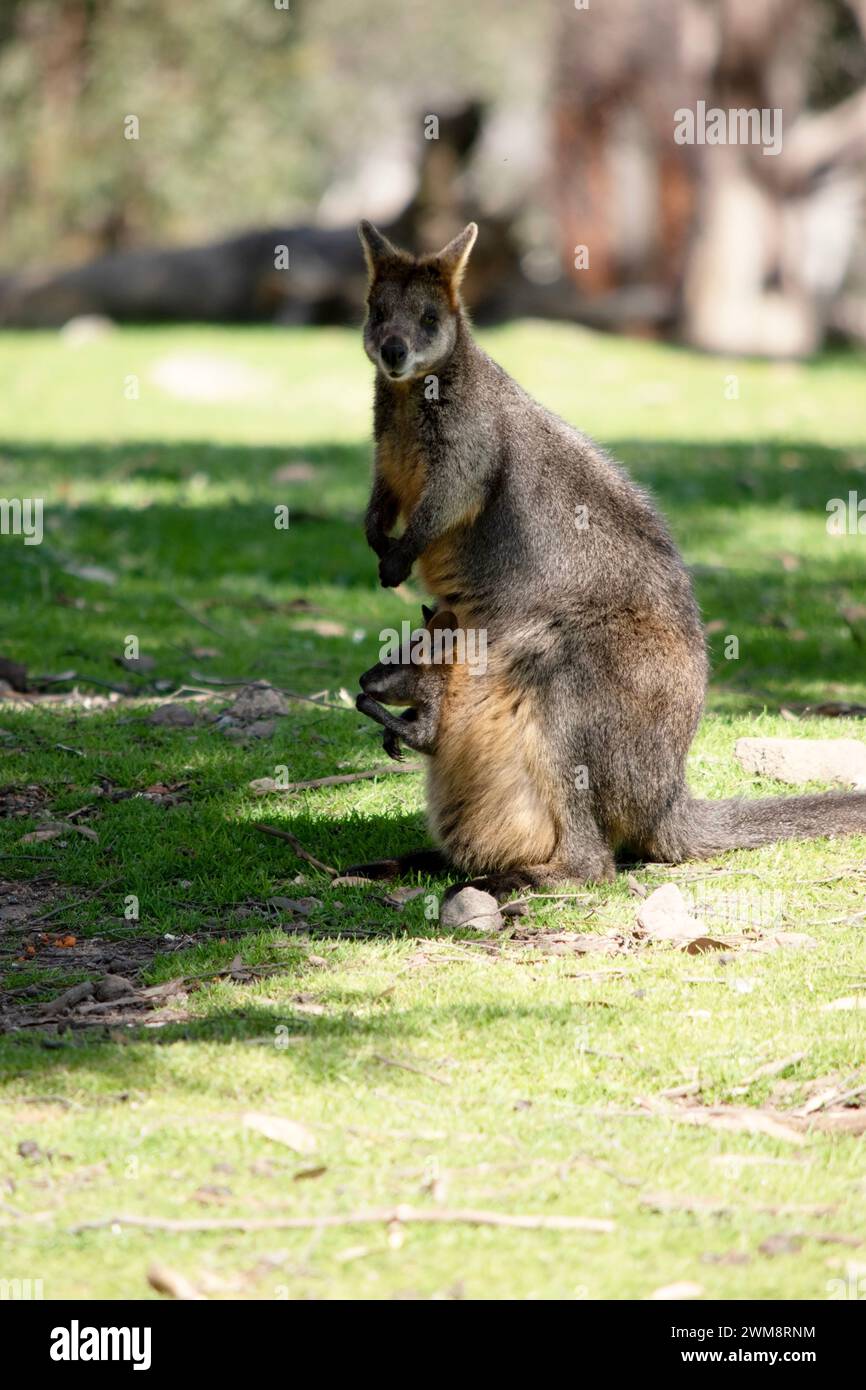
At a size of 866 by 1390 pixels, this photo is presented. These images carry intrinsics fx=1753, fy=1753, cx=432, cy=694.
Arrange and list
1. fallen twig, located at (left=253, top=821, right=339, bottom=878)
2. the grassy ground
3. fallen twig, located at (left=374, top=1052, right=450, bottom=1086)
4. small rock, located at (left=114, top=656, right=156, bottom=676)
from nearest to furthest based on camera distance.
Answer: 1. the grassy ground
2. fallen twig, located at (left=374, top=1052, right=450, bottom=1086)
3. fallen twig, located at (left=253, top=821, right=339, bottom=878)
4. small rock, located at (left=114, top=656, right=156, bottom=676)

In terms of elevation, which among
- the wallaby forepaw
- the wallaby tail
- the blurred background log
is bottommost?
the wallaby tail

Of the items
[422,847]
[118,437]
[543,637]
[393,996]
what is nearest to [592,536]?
[543,637]

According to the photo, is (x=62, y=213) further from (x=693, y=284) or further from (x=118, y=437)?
(x=118, y=437)

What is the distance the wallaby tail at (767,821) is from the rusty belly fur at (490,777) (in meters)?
0.50

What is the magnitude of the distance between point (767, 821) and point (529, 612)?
3.73ft

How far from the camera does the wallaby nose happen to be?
5.60m

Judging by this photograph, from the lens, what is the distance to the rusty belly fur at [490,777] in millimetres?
5566

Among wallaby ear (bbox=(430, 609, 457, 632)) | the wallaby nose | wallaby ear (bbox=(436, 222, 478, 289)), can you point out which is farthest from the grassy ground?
wallaby ear (bbox=(436, 222, 478, 289))

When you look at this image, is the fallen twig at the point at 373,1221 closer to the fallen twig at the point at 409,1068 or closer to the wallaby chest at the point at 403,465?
the fallen twig at the point at 409,1068

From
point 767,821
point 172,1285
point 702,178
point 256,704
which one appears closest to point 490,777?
point 767,821

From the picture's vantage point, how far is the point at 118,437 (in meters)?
15.5

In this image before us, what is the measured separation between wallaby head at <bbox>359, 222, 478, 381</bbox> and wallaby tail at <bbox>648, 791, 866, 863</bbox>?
1727 mm

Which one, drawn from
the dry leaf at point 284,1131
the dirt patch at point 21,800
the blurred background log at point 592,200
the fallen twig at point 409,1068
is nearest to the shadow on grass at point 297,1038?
the fallen twig at point 409,1068

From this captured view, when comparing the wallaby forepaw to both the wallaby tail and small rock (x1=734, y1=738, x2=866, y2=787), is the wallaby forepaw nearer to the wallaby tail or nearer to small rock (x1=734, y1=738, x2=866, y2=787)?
the wallaby tail
